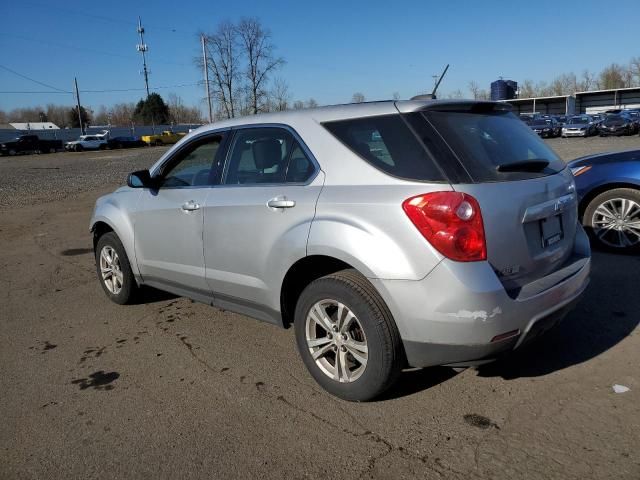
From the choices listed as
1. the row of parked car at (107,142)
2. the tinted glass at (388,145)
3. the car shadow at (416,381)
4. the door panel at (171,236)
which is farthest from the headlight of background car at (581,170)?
the row of parked car at (107,142)

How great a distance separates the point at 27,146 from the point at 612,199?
5517cm

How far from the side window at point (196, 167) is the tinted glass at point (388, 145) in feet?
3.89

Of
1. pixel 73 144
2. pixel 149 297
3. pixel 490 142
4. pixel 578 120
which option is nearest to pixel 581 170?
pixel 490 142

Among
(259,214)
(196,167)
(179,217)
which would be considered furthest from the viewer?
(196,167)

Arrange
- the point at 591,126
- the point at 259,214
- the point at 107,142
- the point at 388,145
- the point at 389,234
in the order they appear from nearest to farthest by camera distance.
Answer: the point at 389,234 → the point at 388,145 → the point at 259,214 → the point at 591,126 → the point at 107,142

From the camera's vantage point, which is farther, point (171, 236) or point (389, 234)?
point (171, 236)

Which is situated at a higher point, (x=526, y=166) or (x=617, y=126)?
(x=617, y=126)

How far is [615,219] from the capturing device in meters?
5.97

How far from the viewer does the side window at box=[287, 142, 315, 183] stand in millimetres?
3244

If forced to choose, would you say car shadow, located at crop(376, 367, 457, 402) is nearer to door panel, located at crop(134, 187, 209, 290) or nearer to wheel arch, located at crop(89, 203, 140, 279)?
door panel, located at crop(134, 187, 209, 290)

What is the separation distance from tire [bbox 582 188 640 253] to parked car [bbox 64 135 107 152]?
54.8 metres

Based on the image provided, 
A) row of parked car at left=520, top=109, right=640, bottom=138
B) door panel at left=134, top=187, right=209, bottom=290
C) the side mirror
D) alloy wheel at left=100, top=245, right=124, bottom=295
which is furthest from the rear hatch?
row of parked car at left=520, top=109, right=640, bottom=138

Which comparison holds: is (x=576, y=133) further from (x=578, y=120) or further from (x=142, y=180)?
(x=142, y=180)

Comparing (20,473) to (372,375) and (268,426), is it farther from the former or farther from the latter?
(372,375)
